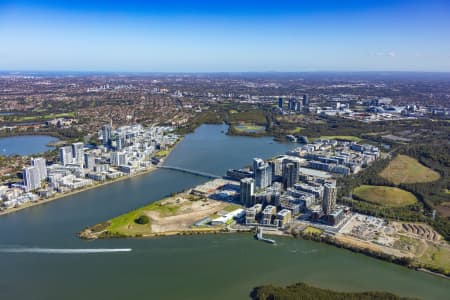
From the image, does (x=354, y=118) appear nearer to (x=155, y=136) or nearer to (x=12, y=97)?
(x=155, y=136)

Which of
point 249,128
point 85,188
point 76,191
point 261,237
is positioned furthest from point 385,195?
point 249,128

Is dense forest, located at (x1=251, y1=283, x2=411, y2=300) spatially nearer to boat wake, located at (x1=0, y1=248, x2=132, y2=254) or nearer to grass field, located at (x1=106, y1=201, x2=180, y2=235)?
boat wake, located at (x1=0, y1=248, x2=132, y2=254)

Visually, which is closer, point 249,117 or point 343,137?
point 343,137

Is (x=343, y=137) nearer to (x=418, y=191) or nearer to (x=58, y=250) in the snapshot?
(x=418, y=191)

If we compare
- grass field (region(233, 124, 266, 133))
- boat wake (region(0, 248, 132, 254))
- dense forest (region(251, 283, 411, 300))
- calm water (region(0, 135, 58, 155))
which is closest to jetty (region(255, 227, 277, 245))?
dense forest (region(251, 283, 411, 300))

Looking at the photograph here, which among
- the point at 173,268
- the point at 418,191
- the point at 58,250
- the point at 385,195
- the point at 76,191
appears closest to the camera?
the point at 173,268

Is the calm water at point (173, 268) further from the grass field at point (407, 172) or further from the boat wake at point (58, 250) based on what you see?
the grass field at point (407, 172)

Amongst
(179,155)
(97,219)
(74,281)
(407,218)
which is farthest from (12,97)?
(407,218)
